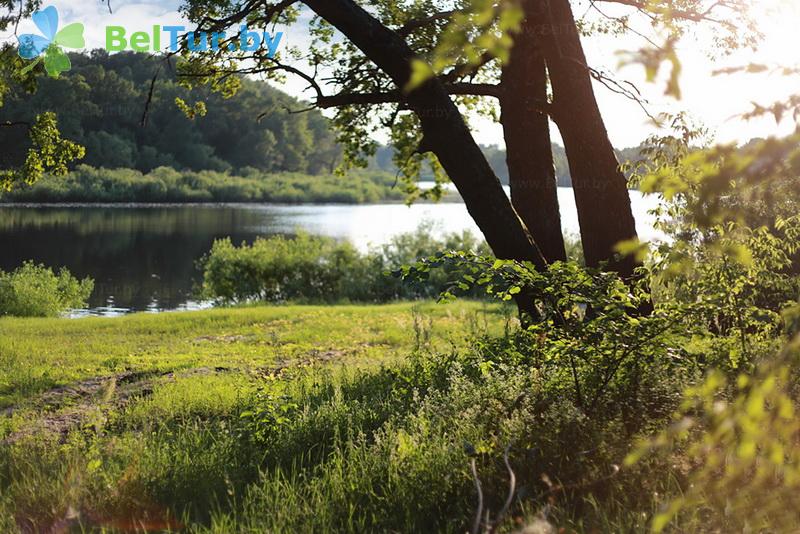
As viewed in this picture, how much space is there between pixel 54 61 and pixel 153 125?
95912 millimetres

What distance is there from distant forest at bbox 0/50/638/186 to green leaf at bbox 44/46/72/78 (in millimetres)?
64272

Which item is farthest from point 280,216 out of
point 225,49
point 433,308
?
point 225,49

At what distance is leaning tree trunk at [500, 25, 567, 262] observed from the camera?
8.03 metres

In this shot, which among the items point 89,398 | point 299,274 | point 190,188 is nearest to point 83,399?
point 89,398

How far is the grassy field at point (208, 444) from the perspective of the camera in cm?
382

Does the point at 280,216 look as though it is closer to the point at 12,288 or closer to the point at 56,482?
the point at 12,288

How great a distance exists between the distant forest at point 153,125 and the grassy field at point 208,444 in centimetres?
6872

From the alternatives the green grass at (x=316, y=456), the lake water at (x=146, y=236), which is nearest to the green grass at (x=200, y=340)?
the green grass at (x=316, y=456)

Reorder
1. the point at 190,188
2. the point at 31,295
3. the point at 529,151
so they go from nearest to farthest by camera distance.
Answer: the point at 529,151, the point at 31,295, the point at 190,188

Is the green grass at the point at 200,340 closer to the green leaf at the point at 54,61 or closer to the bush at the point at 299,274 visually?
the green leaf at the point at 54,61

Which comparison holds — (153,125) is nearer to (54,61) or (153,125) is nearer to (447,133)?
(54,61)

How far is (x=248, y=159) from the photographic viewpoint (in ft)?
375

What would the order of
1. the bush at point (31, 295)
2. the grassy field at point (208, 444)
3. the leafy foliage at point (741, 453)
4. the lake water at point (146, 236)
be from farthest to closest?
the lake water at point (146, 236) < the bush at point (31, 295) < the grassy field at point (208, 444) < the leafy foliage at point (741, 453)

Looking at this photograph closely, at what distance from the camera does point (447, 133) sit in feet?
21.7
